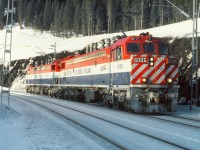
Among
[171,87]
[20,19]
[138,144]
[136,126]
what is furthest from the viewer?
[20,19]

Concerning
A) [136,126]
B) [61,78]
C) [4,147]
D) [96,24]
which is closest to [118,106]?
[136,126]

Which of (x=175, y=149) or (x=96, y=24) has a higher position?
(x=96, y=24)

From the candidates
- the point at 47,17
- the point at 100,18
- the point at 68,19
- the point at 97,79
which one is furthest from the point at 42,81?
the point at 47,17

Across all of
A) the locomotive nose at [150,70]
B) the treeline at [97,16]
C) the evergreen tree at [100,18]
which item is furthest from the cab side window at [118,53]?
the evergreen tree at [100,18]

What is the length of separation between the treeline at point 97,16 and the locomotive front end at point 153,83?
7448cm

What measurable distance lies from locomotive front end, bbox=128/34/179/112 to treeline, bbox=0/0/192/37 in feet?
244

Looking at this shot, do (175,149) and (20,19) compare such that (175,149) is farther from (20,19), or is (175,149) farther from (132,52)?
(20,19)

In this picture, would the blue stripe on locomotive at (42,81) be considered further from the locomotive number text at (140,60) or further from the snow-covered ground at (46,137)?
the snow-covered ground at (46,137)

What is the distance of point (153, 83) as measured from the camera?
56.2ft

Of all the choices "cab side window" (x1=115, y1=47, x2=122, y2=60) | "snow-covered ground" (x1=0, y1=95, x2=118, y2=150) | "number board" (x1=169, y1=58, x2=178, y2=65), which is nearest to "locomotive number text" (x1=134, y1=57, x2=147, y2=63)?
"number board" (x1=169, y1=58, x2=178, y2=65)

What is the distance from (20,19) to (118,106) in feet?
480

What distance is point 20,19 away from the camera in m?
159

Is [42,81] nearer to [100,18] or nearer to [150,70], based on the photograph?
[150,70]

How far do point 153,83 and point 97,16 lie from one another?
10624 centimetres
